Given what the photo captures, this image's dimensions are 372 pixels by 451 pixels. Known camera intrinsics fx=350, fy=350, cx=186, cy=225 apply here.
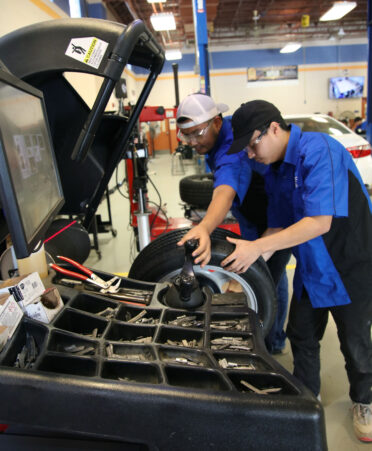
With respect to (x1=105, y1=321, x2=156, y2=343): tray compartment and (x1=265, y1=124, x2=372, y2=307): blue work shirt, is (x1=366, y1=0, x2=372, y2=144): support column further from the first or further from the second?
(x1=105, y1=321, x2=156, y2=343): tray compartment

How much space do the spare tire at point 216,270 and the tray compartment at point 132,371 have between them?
0.58 metres

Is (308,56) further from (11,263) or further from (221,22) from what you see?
(11,263)

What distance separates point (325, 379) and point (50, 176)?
1574 mm

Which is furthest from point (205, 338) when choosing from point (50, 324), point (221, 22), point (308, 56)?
point (308, 56)

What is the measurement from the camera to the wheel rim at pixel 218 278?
1.25 metres

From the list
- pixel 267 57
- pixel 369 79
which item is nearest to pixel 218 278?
pixel 369 79

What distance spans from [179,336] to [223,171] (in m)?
0.86

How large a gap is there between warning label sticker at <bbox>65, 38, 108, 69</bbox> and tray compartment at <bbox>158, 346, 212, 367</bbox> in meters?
0.86

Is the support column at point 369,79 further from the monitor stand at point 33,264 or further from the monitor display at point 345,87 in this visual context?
the monitor display at point 345,87

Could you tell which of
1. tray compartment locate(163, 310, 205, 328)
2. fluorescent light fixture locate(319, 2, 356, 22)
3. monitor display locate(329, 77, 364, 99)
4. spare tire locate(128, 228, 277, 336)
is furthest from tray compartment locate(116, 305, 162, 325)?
monitor display locate(329, 77, 364, 99)

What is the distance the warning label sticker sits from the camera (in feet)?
3.51

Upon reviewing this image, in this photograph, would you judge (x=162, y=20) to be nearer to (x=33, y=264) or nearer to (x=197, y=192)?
(x=197, y=192)

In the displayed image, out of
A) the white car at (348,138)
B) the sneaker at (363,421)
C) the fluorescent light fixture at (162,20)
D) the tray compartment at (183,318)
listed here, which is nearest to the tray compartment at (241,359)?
the tray compartment at (183,318)

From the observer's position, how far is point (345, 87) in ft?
44.9
